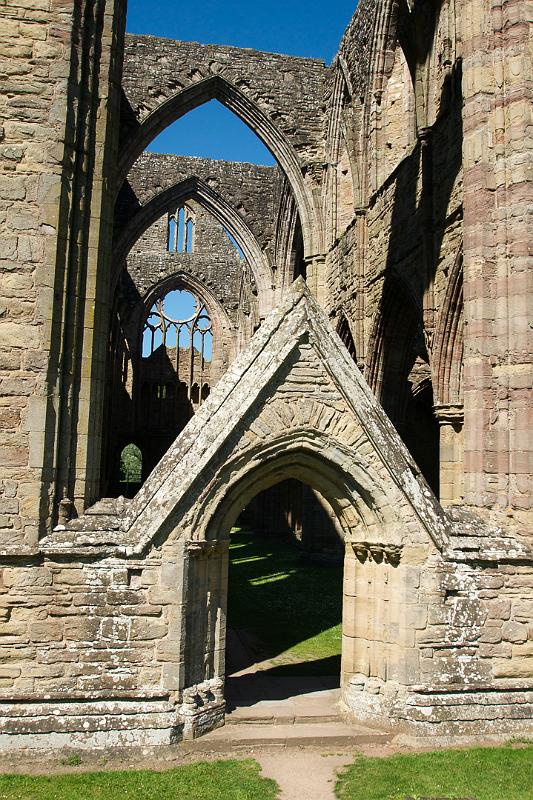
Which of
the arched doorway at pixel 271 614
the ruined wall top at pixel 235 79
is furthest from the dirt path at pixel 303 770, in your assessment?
the ruined wall top at pixel 235 79

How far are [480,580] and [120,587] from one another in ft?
9.73

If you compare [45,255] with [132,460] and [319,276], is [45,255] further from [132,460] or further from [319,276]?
[132,460]

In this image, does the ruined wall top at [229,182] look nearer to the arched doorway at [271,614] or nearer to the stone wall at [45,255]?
the arched doorway at [271,614]

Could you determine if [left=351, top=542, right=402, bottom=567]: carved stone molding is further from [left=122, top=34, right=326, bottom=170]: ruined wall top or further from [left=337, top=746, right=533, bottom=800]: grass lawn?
[left=122, top=34, right=326, bottom=170]: ruined wall top

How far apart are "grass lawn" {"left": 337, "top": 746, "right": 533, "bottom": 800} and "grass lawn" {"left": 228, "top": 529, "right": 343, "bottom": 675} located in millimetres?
2315

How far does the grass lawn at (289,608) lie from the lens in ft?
26.6

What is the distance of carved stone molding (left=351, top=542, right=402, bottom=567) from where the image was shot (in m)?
5.58

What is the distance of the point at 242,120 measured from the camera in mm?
17188

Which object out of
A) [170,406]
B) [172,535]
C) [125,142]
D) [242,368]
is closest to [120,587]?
[172,535]

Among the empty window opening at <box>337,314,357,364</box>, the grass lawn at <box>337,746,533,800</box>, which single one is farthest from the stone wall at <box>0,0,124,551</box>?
the empty window opening at <box>337,314,357,364</box>

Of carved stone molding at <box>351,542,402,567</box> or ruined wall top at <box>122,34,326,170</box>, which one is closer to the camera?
carved stone molding at <box>351,542,402,567</box>

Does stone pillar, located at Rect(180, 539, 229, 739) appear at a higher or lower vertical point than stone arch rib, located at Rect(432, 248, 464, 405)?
lower

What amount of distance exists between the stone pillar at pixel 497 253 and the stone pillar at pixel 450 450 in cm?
477

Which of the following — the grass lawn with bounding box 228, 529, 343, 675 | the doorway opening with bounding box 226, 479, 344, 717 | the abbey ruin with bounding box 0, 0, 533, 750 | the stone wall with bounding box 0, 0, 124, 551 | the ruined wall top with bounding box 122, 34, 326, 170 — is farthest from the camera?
the ruined wall top with bounding box 122, 34, 326, 170
